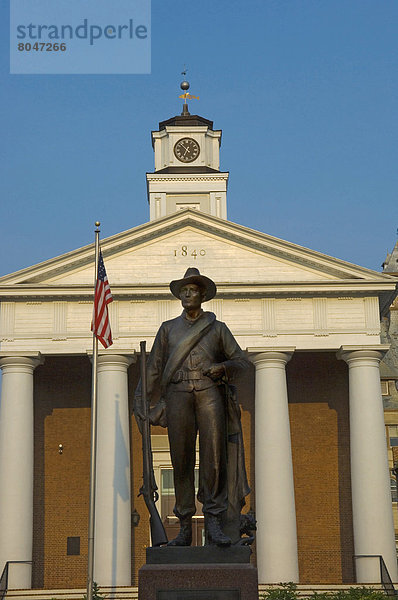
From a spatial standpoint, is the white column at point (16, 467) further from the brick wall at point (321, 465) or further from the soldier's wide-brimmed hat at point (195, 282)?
the soldier's wide-brimmed hat at point (195, 282)

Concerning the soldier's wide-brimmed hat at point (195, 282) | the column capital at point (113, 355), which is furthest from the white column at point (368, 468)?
the soldier's wide-brimmed hat at point (195, 282)

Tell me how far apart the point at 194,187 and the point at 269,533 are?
83.3 feet

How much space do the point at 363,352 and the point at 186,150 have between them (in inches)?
923

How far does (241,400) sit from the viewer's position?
38.3 metres

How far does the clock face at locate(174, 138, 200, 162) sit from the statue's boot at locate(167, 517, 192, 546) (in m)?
46.4

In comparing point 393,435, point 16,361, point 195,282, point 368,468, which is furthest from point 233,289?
point 195,282

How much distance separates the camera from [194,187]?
53.8 m

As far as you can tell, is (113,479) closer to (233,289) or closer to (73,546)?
(73,546)

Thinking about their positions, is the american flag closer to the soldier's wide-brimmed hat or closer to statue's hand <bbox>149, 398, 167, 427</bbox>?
the soldier's wide-brimmed hat

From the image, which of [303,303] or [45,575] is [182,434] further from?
[45,575]

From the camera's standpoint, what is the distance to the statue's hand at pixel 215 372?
950cm

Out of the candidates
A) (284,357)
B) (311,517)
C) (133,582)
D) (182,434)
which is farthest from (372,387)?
(182,434)

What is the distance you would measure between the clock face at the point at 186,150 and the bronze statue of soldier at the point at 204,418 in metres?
45.7

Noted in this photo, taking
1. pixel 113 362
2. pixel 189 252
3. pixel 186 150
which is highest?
pixel 186 150
